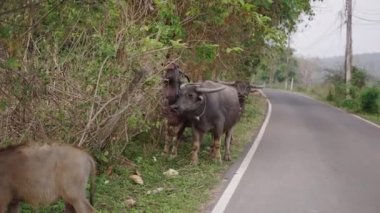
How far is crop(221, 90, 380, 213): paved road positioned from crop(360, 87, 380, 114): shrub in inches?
460

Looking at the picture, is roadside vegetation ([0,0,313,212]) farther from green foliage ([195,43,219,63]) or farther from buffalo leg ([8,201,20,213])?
buffalo leg ([8,201,20,213])

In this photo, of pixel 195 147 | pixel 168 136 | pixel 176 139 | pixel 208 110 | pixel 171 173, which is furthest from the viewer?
pixel 168 136

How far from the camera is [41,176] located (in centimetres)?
571

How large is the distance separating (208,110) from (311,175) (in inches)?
90.0

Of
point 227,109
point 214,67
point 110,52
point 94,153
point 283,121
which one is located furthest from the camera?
point 283,121

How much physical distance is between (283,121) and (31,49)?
14415mm

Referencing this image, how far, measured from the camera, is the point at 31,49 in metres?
7.09

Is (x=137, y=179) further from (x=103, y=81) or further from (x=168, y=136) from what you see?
(x=168, y=136)

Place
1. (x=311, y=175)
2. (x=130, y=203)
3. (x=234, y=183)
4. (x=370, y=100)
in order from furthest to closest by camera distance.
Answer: (x=370, y=100)
(x=311, y=175)
(x=234, y=183)
(x=130, y=203)

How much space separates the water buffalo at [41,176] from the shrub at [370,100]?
2457 cm

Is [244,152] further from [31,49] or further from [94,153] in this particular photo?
[31,49]

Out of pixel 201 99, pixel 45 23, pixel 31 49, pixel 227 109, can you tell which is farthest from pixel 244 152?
pixel 45 23

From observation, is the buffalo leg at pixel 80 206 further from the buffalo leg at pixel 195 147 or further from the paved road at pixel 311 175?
the buffalo leg at pixel 195 147

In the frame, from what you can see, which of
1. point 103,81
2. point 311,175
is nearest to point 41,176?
point 103,81
